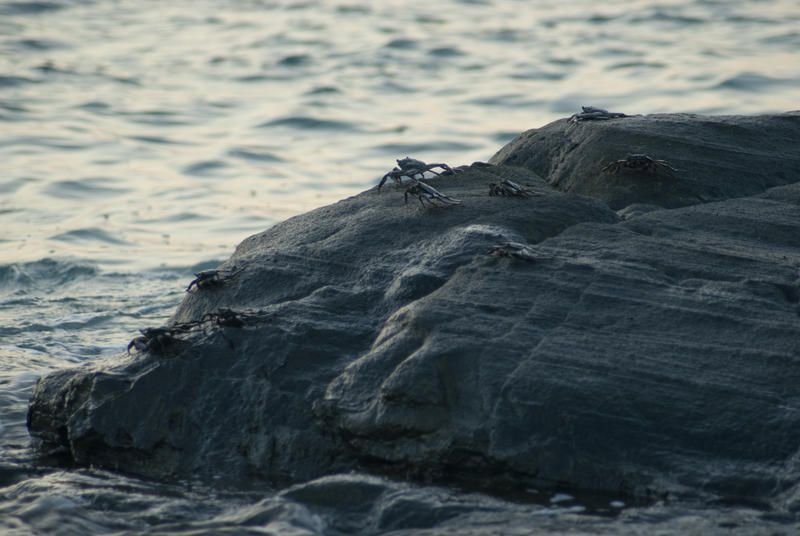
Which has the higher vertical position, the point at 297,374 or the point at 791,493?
the point at 297,374

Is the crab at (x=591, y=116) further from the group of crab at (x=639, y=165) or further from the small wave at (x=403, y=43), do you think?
the small wave at (x=403, y=43)

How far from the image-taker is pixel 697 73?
13227mm

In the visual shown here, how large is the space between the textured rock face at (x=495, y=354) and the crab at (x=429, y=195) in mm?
62

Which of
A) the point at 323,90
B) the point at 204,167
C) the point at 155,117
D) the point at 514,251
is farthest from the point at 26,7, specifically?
the point at 514,251

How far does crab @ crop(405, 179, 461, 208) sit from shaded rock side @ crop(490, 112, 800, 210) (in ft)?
2.47

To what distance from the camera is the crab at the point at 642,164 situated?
4695 millimetres

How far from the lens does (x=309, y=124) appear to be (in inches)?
483

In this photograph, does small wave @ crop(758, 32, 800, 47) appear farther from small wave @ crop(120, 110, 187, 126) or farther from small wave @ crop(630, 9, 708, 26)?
small wave @ crop(120, 110, 187, 126)

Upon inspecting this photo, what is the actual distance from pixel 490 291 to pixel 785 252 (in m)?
1.33

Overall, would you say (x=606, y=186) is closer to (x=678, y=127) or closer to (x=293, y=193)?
(x=678, y=127)

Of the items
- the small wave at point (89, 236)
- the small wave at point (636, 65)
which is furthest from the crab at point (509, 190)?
the small wave at point (636, 65)

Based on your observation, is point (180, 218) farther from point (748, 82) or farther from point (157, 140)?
point (748, 82)

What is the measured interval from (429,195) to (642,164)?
3.63 feet

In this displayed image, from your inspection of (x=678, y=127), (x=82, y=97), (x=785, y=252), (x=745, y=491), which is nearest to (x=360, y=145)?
(x=82, y=97)
